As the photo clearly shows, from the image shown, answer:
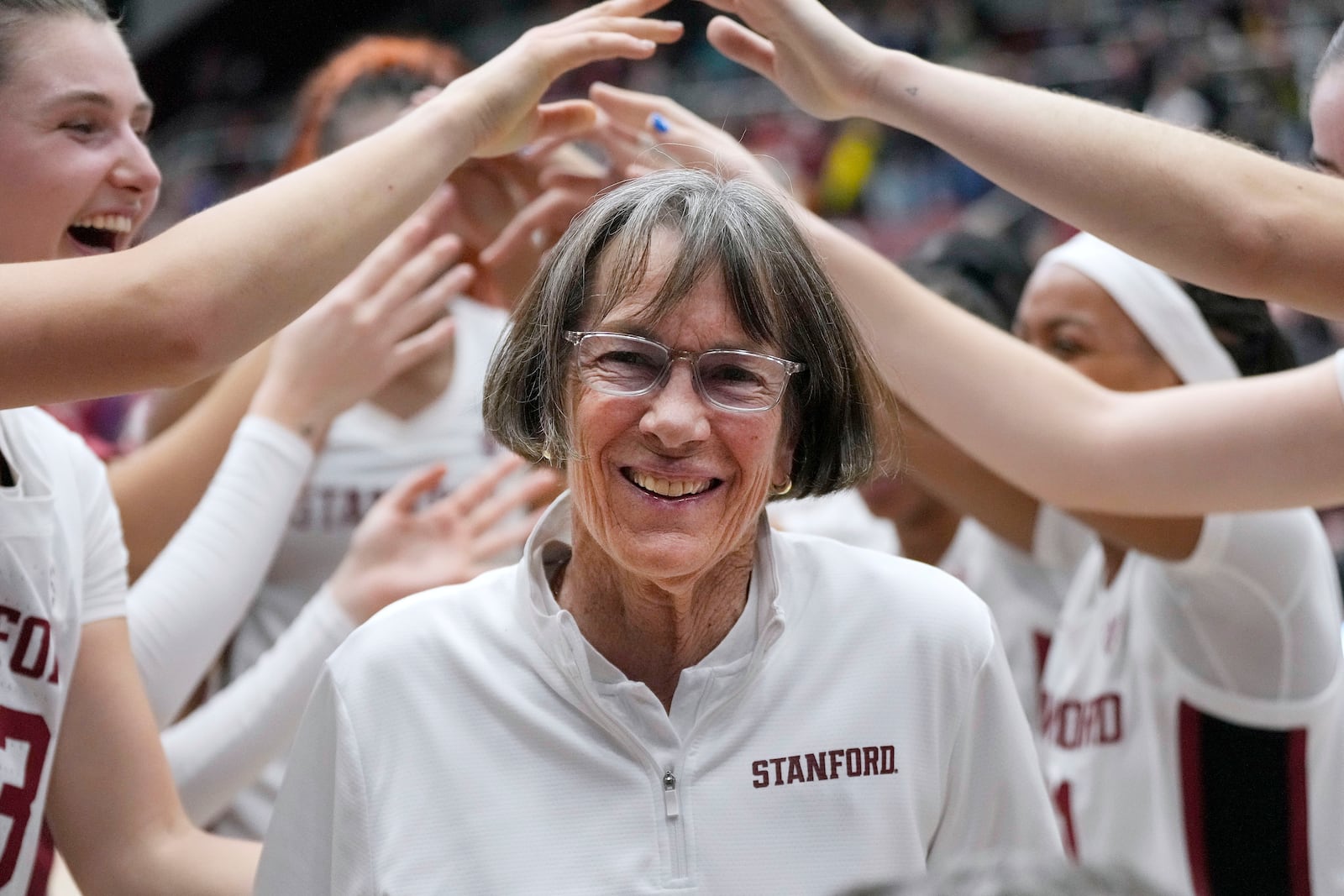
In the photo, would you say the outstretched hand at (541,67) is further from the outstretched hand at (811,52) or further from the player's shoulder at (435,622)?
the player's shoulder at (435,622)

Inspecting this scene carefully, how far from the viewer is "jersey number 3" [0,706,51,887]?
1.94 metres

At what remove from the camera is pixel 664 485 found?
6.06ft

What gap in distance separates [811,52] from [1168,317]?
1070 mm

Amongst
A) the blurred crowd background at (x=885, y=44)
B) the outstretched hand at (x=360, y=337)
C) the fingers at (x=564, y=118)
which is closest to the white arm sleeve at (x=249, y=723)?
the outstretched hand at (x=360, y=337)

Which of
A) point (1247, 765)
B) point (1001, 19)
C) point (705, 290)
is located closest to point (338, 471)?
point (705, 290)

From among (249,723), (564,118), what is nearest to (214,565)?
(249,723)

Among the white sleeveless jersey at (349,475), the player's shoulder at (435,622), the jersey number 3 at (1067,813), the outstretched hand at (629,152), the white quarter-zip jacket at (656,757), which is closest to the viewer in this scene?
the white quarter-zip jacket at (656,757)

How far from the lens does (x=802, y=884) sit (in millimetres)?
1759

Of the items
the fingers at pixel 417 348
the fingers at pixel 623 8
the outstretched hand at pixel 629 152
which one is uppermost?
the fingers at pixel 623 8

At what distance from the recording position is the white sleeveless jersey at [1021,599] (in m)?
3.59

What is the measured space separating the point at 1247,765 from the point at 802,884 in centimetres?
117

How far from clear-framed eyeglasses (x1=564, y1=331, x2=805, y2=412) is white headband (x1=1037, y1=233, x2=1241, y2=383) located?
1238mm

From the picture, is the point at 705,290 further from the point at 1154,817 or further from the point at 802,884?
the point at 1154,817

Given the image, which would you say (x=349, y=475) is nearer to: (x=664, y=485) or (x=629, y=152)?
(x=629, y=152)
